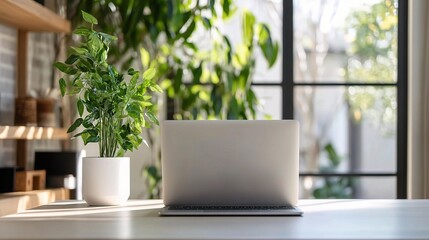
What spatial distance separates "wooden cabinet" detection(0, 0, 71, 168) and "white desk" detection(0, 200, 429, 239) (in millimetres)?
1233

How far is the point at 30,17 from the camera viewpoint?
4.38 meters

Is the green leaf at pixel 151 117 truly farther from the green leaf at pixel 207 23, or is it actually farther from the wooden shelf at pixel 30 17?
the green leaf at pixel 207 23

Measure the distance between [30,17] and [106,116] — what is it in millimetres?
1524

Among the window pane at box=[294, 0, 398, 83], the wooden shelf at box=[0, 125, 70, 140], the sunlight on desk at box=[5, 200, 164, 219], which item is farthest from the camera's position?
the window pane at box=[294, 0, 398, 83]

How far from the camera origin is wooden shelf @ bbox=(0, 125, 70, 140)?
4.02 metres

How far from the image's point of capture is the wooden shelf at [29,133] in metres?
4.02

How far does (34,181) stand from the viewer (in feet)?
14.5

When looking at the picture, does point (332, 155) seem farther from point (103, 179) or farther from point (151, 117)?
point (103, 179)

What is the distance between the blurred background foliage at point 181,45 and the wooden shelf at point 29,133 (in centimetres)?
78

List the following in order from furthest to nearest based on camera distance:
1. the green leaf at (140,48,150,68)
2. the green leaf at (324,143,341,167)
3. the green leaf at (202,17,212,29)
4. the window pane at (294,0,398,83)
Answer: the green leaf at (324,143,341,167), the window pane at (294,0,398,83), the green leaf at (140,48,150,68), the green leaf at (202,17,212,29)

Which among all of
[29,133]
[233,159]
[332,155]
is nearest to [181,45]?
[29,133]

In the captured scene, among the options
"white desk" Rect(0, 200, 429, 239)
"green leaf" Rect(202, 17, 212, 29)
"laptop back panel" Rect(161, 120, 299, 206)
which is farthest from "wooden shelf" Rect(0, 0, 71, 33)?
"laptop back panel" Rect(161, 120, 299, 206)

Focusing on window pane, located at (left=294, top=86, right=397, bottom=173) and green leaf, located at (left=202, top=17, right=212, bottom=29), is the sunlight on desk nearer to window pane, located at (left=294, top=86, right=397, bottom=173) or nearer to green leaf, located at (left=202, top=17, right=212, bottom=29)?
green leaf, located at (left=202, top=17, right=212, bottom=29)

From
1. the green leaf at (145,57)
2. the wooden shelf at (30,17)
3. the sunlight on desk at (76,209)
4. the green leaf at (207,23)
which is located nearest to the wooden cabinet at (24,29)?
the wooden shelf at (30,17)
